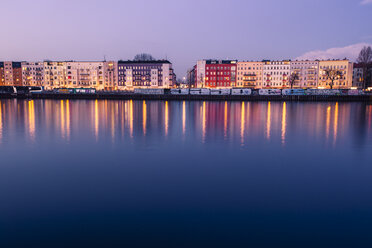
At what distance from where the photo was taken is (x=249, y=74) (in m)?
134

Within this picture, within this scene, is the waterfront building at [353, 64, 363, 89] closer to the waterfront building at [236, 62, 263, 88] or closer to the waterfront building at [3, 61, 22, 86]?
the waterfront building at [236, 62, 263, 88]

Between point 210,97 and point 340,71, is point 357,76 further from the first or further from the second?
point 210,97

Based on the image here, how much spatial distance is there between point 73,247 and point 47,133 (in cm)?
2183

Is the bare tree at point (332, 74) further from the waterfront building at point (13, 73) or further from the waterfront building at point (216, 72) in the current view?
the waterfront building at point (13, 73)

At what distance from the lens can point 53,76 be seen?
141500mm

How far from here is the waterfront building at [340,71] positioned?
127 m

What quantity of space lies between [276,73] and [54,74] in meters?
109

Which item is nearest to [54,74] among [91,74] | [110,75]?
[91,74]

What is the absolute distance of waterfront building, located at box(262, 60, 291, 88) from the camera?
435 ft

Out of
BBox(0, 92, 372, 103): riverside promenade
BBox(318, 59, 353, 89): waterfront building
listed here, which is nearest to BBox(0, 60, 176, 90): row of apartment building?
BBox(0, 92, 372, 103): riverside promenade

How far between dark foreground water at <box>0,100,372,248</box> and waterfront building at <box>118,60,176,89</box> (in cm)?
11076

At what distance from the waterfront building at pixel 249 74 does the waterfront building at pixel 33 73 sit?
99.2 metres

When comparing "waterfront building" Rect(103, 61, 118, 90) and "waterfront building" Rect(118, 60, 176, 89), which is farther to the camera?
"waterfront building" Rect(103, 61, 118, 90)

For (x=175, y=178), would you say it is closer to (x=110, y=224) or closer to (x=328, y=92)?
(x=110, y=224)
